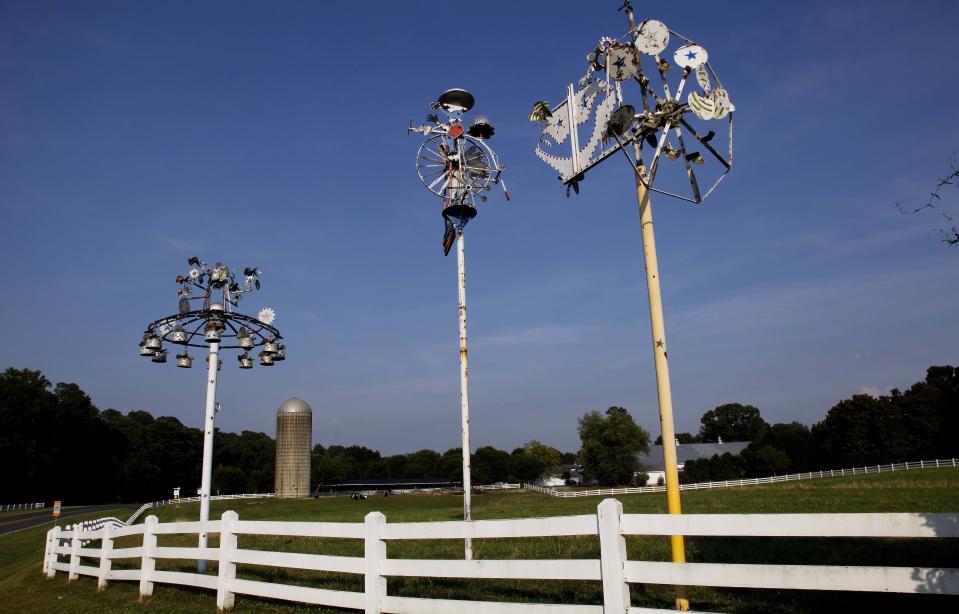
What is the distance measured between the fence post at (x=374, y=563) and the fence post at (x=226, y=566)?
9.51ft

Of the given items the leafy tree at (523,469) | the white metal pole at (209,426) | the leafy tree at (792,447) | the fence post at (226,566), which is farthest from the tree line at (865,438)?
the fence post at (226,566)

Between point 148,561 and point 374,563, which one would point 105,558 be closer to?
point 148,561

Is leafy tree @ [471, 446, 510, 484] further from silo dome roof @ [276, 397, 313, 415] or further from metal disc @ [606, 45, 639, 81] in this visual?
metal disc @ [606, 45, 639, 81]

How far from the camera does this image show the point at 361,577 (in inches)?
411

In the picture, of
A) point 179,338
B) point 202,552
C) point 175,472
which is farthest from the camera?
point 175,472

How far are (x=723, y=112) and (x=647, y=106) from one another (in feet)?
2.97

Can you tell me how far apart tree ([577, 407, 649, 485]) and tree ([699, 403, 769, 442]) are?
8547 centimetres

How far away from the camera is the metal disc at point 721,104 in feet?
25.1

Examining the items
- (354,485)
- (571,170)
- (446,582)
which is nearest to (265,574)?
(446,582)

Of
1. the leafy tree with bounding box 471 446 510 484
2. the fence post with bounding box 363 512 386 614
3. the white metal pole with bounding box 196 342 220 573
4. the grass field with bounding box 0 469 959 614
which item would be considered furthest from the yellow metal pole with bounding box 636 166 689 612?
the leafy tree with bounding box 471 446 510 484

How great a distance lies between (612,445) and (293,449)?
1430 inches

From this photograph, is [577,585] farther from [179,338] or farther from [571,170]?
[179,338]

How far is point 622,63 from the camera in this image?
8133 millimetres

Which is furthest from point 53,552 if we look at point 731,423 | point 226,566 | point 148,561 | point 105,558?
point 731,423
